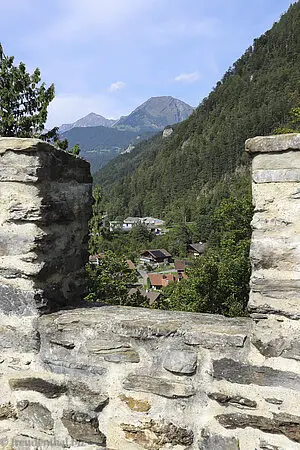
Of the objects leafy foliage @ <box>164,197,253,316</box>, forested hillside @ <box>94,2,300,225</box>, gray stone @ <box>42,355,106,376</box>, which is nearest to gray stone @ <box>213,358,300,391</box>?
gray stone @ <box>42,355,106,376</box>

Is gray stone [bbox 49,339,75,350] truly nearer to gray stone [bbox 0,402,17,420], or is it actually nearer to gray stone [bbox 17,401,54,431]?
gray stone [bbox 17,401,54,431]

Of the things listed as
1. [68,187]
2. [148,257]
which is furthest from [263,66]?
[68,187]

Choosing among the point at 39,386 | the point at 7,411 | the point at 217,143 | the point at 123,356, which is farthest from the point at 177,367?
the point at 217,143

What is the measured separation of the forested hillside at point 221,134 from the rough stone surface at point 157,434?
58180mm

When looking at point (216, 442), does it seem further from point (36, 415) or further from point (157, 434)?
point (36, 415)

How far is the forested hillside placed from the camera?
71.6 metres

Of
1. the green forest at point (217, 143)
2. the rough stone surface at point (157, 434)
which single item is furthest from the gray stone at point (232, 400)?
the green forest at point (217, 143)

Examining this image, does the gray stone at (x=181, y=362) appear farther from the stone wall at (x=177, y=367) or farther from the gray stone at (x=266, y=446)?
the gray stone at (x=266, y=446)

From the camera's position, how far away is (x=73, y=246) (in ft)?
7.95

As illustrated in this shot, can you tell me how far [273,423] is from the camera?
1760mm

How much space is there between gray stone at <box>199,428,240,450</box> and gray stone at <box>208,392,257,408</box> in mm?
146

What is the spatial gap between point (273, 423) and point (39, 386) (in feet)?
3.68

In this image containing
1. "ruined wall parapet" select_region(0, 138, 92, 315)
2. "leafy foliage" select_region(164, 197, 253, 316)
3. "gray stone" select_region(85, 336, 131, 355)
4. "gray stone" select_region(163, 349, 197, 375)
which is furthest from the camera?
"leafy foliage" select_region(164, 197, 253, 316)

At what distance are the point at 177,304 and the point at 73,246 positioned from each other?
1220 centimetres
